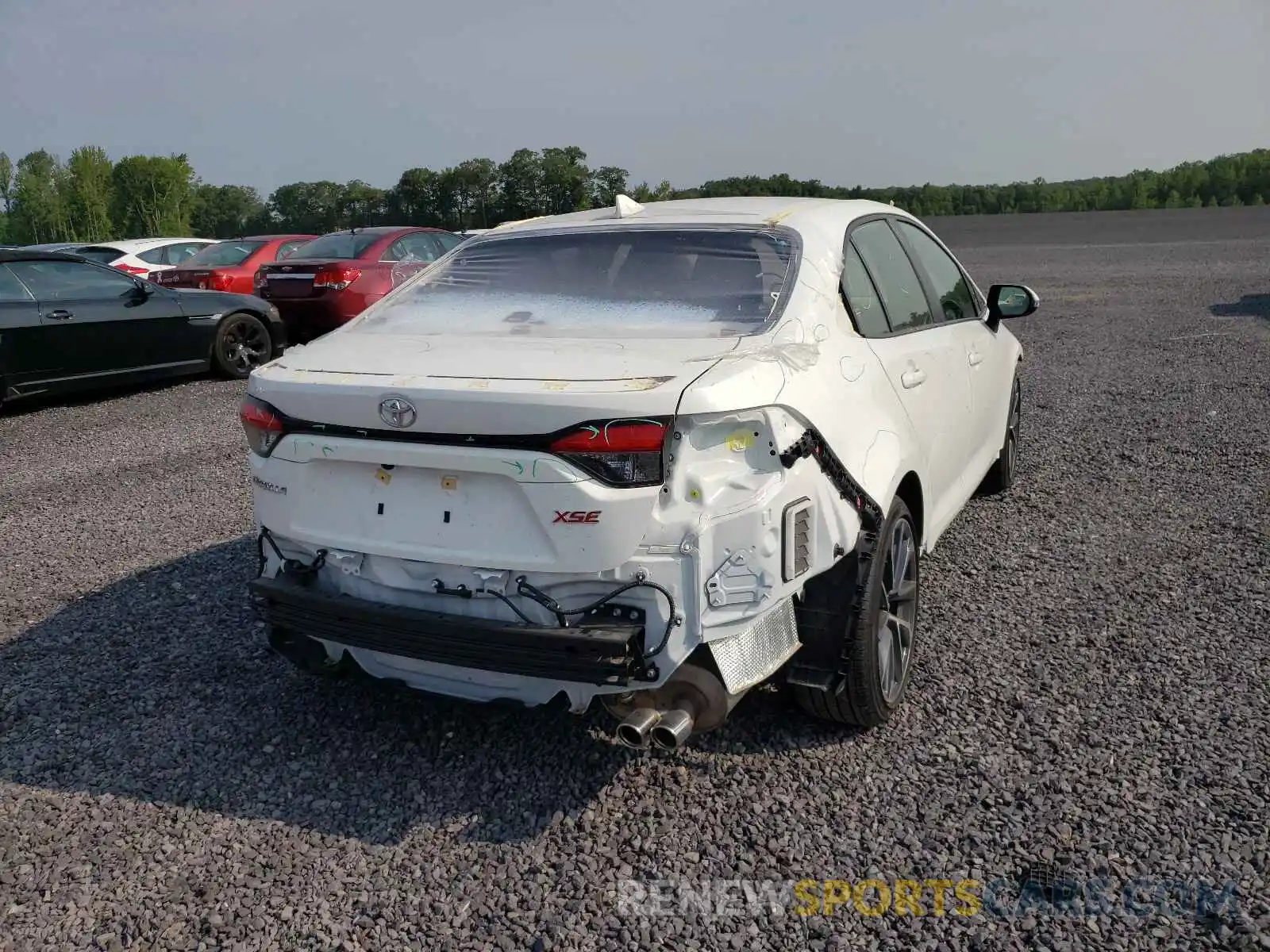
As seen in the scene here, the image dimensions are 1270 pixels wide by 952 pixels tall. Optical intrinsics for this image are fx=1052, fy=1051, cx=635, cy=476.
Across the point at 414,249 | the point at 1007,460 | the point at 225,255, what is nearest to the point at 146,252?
the point at 225,255

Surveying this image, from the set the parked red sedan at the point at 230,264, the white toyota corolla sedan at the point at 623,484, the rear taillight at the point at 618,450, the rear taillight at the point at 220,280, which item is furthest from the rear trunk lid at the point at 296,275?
the rear taillight at the point at 618,450

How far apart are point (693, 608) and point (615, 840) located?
0.70 metres

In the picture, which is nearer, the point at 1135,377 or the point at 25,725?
the point at 25,725

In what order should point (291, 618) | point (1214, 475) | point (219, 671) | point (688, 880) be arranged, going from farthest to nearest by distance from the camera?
point (1214, 475)
point (219, 671)
point (291, 618)
point (688, 880)

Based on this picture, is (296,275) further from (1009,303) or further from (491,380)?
(491,380)

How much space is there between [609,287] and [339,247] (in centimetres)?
962

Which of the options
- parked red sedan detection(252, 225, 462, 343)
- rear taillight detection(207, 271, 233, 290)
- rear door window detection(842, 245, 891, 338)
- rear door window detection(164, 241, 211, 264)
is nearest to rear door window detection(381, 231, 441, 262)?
parked red sedan detection(252, 225, 462, 343)

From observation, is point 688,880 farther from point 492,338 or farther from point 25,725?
point 25,725

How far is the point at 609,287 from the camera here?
11.7ft

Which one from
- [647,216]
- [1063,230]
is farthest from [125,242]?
[1063,230]

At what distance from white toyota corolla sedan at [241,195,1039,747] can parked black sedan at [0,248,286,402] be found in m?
6.45

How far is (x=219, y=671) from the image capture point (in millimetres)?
3904

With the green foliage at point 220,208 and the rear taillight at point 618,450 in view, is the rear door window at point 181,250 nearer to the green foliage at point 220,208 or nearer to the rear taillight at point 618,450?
the rear taillight at point 618,450

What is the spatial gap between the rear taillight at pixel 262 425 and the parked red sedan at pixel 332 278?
8.25m
